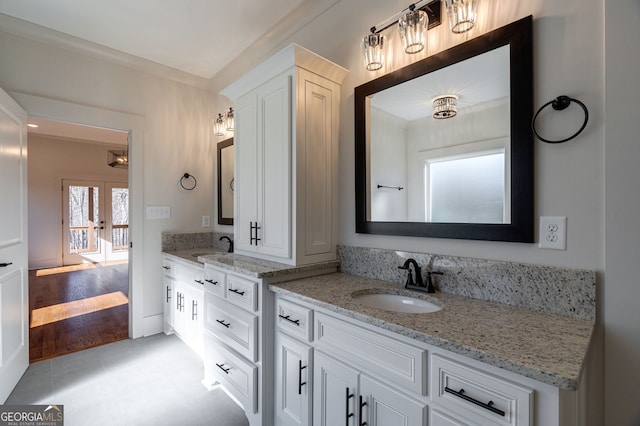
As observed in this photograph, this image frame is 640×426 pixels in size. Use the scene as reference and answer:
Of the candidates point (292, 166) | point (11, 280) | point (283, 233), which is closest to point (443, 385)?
point (283, 233)

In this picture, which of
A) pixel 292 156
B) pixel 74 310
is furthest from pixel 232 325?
pixel 74 310

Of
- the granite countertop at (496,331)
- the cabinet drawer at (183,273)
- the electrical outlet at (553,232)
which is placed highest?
the electrical outlet at (553,232)

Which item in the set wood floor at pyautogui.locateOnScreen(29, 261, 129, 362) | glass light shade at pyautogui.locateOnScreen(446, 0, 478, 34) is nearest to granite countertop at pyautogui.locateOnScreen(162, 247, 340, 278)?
glass light shade at pyautogui.locateOnScreen(446, 0, 478, 34)

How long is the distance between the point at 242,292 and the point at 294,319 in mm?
408

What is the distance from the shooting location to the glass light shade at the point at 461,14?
4.34 feet

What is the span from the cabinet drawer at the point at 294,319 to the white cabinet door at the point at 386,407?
34 cm

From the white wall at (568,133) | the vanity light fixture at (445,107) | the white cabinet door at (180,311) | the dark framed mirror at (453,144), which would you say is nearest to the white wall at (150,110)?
the white cabinet door at (180,311)

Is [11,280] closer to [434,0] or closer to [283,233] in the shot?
[283,233]

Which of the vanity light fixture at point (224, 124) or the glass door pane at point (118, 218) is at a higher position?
the vanity light fixture at point (224, 124)

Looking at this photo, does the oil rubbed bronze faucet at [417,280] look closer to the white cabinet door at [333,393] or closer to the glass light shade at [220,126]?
the white cabinet door at [333,393]

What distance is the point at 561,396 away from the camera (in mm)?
735

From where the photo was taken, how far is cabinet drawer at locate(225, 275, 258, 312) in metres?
1.65

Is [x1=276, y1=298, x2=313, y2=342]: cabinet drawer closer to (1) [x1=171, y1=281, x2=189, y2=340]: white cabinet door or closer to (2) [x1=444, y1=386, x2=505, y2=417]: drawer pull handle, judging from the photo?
(2) [x1=444, y1=386, x2=505, y2=417]: drawer pull handle

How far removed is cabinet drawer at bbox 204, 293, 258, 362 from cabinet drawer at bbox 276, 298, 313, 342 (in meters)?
0.16
